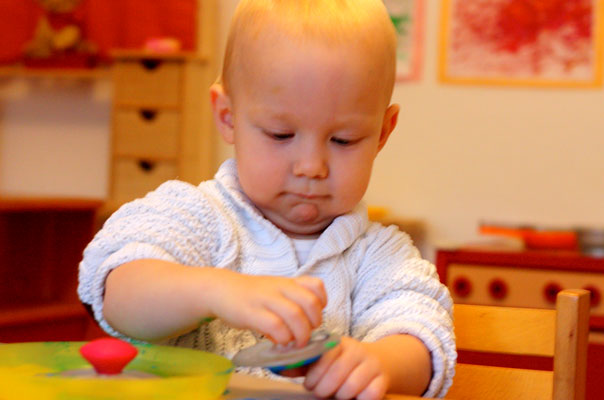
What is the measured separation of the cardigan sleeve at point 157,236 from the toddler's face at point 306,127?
0.05 m

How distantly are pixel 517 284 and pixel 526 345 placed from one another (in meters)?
1.55

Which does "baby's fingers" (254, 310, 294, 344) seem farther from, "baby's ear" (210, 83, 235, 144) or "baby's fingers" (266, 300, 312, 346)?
"baby's ear" (210, 83, 235, 144)

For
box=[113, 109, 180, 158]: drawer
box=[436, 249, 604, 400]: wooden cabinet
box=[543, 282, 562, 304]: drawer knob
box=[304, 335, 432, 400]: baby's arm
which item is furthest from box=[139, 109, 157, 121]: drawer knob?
box=[304, 335, 432, 400]: baby's arm

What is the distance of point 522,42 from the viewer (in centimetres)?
290

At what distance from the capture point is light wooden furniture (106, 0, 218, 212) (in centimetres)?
311

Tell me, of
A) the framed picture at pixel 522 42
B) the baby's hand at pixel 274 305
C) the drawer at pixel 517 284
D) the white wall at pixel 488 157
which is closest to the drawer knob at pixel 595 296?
the drawer at pixel 517 284

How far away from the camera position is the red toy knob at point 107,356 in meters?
0.55

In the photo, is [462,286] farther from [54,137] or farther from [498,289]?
[54,137]

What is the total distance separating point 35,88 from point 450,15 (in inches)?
66.6

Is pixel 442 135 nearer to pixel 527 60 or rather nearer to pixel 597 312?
pixel 527 60

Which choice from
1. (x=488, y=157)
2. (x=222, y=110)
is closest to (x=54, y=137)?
(x=488, y=157)

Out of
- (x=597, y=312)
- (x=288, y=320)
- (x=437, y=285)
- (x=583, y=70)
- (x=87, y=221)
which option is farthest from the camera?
(x=87, y=221)

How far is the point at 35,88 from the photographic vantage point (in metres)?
3.60

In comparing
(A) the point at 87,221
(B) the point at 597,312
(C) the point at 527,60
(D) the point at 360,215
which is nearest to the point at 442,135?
(C) the point at 527,60
